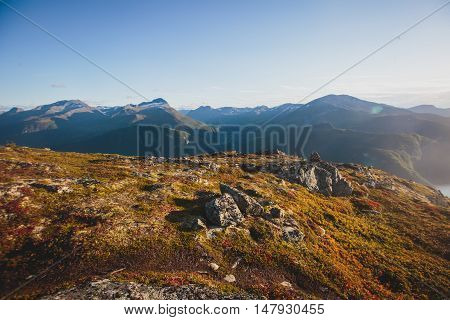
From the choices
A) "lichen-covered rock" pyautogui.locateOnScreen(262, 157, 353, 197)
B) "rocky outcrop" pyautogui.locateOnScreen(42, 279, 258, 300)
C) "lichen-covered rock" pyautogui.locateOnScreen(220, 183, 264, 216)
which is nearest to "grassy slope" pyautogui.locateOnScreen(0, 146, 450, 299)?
"rocky outcrop" pyautogui.locateOnScreen(42, 279, 258, 300)

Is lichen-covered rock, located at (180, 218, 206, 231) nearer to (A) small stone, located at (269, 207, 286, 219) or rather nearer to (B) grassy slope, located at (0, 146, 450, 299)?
(B) grassy slope, located at (0, 146, 450, 299)

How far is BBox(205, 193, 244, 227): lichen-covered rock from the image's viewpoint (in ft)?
123

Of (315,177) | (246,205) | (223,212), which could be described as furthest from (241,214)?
(315,177)

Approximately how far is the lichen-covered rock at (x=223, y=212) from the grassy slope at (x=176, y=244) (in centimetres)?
146

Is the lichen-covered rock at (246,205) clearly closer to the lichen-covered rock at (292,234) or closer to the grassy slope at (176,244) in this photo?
the grassy slope at (176,244)

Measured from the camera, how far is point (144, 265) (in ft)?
91.5

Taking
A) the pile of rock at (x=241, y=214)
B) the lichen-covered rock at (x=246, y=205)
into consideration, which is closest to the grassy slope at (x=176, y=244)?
the pile of rock at (x=241, y=214)

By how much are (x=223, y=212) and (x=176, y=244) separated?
28.3 ft

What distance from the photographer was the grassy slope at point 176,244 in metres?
26.8

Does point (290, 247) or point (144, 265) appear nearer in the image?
point (144, 265)

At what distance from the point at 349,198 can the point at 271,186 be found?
20993 mm

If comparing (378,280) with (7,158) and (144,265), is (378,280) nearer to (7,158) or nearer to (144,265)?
(144,265)

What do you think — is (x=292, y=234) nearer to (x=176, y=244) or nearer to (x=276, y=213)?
(x=276, y=213)
